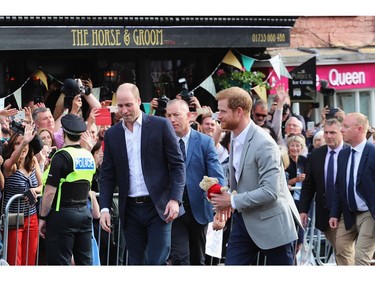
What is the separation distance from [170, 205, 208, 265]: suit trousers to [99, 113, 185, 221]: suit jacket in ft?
4.15

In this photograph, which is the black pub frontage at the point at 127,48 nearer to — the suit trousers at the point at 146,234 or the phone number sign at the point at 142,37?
the phone number sign at the point at 142,37

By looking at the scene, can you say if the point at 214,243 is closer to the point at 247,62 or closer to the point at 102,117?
the point at 102,117

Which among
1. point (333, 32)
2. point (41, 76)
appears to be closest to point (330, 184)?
point (41, 76)

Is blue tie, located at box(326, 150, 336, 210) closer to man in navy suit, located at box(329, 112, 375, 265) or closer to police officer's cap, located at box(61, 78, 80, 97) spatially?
man in navy suit, located at box(329, 112, 375, 265)

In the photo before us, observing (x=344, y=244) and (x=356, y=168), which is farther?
(x=344, y=244)

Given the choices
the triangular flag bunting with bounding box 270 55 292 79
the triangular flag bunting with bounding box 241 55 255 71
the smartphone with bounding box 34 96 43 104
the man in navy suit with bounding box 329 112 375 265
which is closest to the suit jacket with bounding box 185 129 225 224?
the man in navy suit with bounding box 329 112 375 265

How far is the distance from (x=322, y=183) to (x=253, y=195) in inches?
155

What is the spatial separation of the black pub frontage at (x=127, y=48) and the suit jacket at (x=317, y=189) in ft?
21.1

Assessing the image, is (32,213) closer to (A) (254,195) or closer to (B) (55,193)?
(B) (55,193)

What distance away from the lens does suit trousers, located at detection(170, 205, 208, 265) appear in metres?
11.4

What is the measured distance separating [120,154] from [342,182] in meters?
3.06

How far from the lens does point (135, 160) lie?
1016cm

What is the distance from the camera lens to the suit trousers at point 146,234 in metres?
10.1

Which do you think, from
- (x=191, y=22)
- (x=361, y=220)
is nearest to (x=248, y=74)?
(x=191, y=22)
